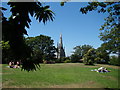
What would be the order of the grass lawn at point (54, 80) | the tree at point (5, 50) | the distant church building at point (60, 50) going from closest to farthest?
the tree at point (5, 50) < the grass lawn at point (54, 80) < the distant church building at point (60, 50)

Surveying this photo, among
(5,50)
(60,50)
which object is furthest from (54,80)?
(60,50)

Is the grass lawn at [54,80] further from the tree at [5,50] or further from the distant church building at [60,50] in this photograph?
the distant church building at [60,50]

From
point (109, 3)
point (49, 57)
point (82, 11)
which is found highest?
point (109, 3)

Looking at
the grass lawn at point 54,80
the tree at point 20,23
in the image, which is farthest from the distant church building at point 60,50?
the tree at point 20,23

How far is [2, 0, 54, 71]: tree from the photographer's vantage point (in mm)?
2119

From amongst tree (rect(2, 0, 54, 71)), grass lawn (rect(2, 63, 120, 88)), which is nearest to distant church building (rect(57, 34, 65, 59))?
grass lawn (rect(2, 63, 120, 88))

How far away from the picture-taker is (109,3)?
15.6 ft

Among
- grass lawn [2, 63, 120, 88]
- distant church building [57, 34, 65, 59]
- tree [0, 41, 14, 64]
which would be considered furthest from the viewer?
distant church building [57, 34, 65, 59]

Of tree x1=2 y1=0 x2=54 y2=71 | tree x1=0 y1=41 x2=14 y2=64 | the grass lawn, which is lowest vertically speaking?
the grass lawn

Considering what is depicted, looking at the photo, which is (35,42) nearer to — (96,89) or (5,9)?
(96,89)

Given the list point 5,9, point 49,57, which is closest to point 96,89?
point 5,9

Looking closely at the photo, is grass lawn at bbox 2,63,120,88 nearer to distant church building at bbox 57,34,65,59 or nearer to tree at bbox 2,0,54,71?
tree at bbox 2,0,54,71

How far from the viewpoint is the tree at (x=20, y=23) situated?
2119 millimetres

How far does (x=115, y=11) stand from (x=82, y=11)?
1.34 meters
